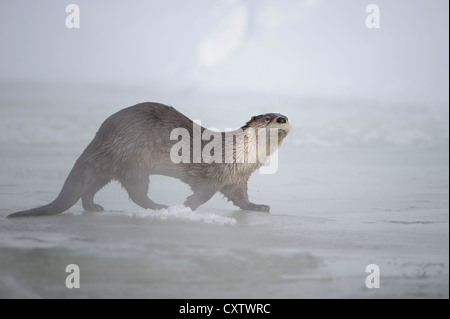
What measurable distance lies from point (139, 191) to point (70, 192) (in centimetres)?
42

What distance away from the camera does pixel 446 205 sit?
4.60 meters

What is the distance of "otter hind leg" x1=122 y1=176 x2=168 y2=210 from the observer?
13.5ft

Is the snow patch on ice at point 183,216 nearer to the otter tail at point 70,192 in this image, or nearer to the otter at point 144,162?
the otter at point 144,162

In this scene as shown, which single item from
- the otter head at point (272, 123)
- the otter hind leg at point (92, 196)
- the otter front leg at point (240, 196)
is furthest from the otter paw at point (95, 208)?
the otter head at point (272, 123)

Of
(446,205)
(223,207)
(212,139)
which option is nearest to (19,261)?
(212,139)

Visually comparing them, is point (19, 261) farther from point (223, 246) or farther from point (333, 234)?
point (333, 234)

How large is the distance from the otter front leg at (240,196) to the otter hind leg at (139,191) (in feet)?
1.53

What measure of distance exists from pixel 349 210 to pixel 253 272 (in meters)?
1.73

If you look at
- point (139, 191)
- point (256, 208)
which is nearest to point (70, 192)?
point (139, 191)

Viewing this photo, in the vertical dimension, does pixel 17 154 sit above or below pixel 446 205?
above

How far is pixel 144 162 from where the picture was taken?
4.07m

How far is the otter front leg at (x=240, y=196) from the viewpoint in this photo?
4.32 metres

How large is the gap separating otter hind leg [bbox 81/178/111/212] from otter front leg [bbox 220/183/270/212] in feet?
2.46

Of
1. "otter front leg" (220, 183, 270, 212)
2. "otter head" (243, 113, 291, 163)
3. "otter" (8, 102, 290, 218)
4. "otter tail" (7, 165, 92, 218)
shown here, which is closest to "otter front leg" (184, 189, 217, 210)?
"otter" (8, 102, 290, 218)
